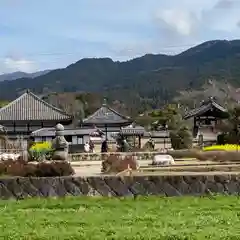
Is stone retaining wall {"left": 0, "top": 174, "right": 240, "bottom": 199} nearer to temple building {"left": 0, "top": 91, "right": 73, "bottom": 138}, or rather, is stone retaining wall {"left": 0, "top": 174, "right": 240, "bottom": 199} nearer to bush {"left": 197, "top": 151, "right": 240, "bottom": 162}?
bush {"left": 197, "top": 151, "right": 240, "bottom": 162}

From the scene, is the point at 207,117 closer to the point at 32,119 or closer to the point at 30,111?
the point at 30,111

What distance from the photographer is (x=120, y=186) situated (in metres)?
13.8

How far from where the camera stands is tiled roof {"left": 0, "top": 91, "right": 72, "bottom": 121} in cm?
4847

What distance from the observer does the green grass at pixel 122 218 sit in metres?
8.12

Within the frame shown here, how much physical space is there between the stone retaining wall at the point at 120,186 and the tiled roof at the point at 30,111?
1321 inches

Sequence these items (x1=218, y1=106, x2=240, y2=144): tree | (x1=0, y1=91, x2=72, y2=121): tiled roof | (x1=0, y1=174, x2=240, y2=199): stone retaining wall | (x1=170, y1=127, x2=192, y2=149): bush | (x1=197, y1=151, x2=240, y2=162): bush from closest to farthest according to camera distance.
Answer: (x1=0, y1=174, x2=240, y2=199): stone retaining wall, (x1=197, y1=151, x2=240, y2=162): bush, (x1=170, y1=127, x2=192, y2=149): bush, (x1=218, y1=106, x2=240, y2=144): tree, (x1=0, y1=91, x2=72, y2=121): tiled roof

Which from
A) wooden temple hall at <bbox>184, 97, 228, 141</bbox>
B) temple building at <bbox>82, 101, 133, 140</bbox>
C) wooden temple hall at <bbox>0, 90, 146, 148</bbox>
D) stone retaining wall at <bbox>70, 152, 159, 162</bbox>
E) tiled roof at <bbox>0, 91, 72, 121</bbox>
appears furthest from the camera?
wooden temple hall at <bbox>184, 97, 228, 141</bbox>

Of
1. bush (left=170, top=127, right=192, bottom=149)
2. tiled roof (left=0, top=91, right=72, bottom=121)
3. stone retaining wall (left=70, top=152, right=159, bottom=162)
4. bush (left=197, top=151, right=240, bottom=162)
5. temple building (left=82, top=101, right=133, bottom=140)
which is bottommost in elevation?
stone retaining wall (left=70, top=152, right=159, bottom=162)

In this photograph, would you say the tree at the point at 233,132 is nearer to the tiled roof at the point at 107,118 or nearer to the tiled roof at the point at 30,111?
the tiled roof at the point at 30,111

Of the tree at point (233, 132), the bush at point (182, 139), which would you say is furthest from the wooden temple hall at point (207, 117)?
the bush at point (182, 139)

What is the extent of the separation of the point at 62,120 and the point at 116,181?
113 feet

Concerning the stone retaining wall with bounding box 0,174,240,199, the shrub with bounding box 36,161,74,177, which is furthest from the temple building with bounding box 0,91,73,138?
the stone retaining wall with bounding box 0,174,240,199

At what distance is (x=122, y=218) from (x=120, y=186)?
413 cm

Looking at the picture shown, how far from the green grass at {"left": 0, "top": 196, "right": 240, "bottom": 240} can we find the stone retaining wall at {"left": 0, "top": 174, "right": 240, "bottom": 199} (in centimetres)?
59
